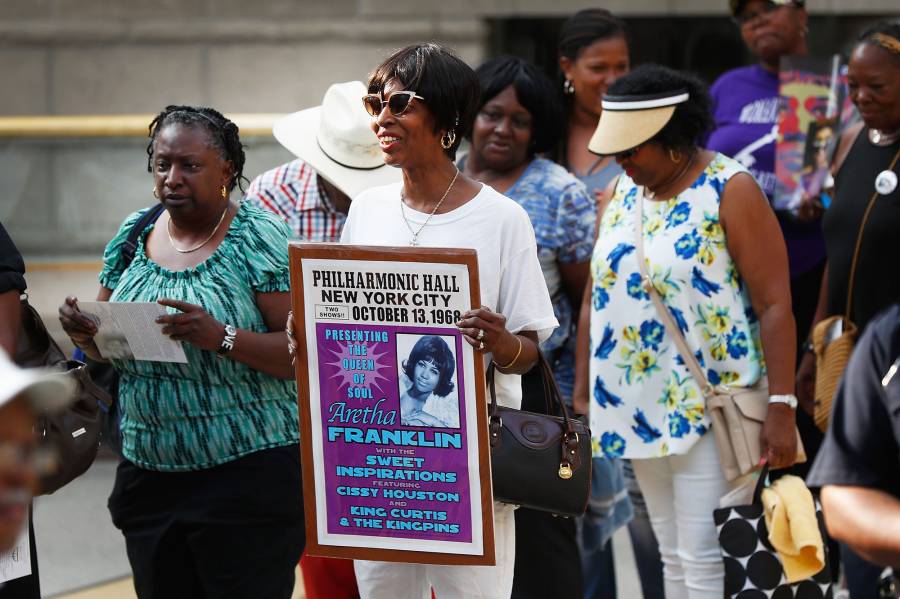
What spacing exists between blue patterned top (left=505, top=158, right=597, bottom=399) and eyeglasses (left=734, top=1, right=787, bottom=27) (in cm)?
166

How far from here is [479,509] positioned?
3.54 m

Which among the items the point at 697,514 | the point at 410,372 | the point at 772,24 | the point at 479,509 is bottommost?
the point at 697,514

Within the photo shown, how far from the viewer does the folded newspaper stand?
3969 millimetres

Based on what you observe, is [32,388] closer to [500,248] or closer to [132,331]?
[500,248]

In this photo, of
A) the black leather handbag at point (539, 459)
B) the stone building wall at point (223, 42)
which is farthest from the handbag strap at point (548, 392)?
the stone building wall at point (223, 42)

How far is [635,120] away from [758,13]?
1.88m

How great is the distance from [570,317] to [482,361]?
6.22 feet

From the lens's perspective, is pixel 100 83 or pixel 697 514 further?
pixel 100 83

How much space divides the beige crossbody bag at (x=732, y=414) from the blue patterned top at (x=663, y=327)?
3cm

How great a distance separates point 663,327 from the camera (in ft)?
15.5

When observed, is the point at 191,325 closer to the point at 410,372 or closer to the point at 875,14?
the point at 410,372

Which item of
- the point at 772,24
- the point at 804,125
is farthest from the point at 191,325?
the point at 772,24

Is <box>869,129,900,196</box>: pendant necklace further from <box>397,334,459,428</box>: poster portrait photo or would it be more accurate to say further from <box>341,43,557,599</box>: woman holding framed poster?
<box>397,334,459,428</box>: poster portrait photo

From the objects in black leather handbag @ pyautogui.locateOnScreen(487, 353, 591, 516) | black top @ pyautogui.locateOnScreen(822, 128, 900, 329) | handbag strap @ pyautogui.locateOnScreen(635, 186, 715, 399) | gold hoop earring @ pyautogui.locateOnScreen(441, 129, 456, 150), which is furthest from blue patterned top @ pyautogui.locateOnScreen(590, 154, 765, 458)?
gold hoop earring @ pyautogui.locateOnScreen(441, 129, 456, 150)
